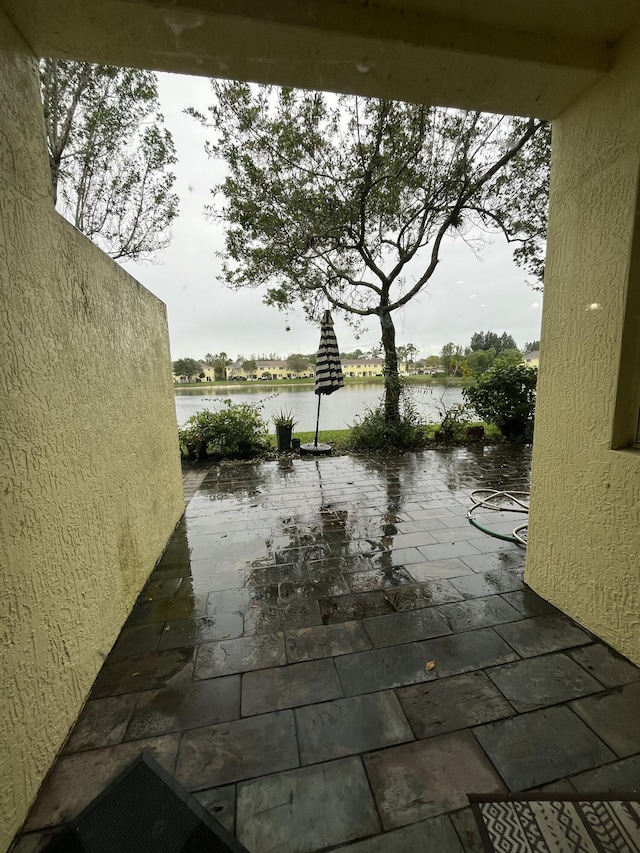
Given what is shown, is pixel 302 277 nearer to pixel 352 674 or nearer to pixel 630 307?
pixel 630 307

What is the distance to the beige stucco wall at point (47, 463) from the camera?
117 centimetres

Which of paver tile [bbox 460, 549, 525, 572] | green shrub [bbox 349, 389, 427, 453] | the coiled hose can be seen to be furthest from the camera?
green shrub [bbox 349, 389, 427, 453]

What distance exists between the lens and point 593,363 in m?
1.75

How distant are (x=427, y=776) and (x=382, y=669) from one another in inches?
18.9

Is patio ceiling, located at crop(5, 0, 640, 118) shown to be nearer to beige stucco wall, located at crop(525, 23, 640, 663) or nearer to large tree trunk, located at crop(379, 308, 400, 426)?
beige stucco wall, located at crop(525, 23, 640, 663)

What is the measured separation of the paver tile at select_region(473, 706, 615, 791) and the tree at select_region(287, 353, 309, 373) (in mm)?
7659

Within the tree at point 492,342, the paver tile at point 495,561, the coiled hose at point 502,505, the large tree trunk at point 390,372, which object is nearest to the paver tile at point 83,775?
the paver tile at point 495,561

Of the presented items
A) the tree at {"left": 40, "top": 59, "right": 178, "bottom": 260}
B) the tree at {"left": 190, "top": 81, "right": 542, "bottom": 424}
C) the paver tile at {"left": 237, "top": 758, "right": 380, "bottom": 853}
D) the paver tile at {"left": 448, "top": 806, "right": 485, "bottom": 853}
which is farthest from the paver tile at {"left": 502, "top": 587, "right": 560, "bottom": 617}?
the tree at {"left": 40, "top": 59, "right": 178, "bottom": 260}

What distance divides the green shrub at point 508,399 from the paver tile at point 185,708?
680 centimetres

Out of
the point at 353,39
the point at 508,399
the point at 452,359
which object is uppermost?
the point at 353,39

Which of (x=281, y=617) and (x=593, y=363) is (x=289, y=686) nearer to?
(x=281, y=617)

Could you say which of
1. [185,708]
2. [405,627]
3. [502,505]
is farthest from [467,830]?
[502,505]

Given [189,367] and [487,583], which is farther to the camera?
[189,367]

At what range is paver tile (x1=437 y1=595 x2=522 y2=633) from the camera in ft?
6.46
